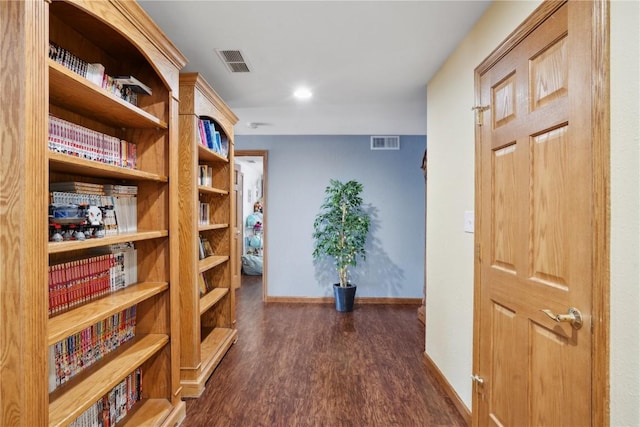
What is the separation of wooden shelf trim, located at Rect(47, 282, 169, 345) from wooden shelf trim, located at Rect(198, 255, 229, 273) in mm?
739

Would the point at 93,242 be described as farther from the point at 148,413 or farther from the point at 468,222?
the point at 468,222

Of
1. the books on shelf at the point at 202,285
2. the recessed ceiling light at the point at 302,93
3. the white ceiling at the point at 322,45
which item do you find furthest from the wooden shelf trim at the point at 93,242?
the recessed ceiling light at the point at 302,93

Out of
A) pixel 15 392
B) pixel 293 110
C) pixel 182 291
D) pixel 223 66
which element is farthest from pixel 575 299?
pixel 293 110

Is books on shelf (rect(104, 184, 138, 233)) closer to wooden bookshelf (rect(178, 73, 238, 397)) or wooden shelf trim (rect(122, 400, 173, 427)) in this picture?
wooden bookshelf (rect(178, 73, 238, 397))

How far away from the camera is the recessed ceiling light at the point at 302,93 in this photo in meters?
2.94

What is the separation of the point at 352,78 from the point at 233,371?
258cm

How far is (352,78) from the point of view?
8.80 feet

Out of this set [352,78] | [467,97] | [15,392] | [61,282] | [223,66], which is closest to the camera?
[15,392]

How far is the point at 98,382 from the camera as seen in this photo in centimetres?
144

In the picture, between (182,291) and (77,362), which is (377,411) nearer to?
(182,291)

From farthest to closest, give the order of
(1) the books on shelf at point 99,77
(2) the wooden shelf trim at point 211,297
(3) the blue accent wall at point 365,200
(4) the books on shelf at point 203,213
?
(3) the blue accent wall at point 365,200, (4) the books on shelf at point 203,213, (2) the wooden shelf trim at point 211,297, (1) the books on shelf at point 99,77

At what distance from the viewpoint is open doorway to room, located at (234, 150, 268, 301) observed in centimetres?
601

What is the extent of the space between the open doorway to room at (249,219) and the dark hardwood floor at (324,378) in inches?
92.9
